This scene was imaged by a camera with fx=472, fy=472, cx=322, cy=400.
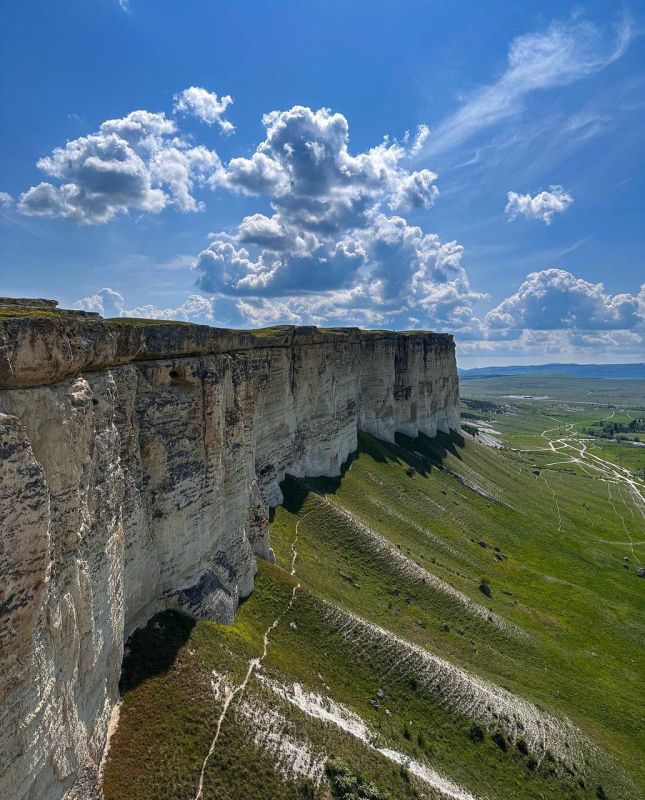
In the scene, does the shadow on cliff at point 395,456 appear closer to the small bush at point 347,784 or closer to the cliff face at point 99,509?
the cliff face at point 99,509

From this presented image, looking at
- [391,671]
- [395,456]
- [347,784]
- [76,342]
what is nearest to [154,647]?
[347,784]

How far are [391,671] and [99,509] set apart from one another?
2402 cm

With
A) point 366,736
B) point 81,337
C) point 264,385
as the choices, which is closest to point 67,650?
point 81,337

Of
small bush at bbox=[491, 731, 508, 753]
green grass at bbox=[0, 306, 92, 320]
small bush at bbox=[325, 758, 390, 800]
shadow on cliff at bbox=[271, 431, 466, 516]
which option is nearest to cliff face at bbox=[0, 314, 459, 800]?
green grass at bbox=[0, 306, 92, 320]

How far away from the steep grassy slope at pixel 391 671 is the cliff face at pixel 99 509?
8.41ft

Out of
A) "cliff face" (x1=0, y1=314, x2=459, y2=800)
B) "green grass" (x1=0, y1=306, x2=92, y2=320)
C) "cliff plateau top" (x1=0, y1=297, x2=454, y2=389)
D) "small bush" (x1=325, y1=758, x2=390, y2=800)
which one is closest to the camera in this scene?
"cliff face" (x1=0, y1=314, x2=459, y2=800)

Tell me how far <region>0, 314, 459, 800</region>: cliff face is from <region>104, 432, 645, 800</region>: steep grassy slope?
2.56m

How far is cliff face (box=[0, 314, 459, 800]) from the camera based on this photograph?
40.8 feet

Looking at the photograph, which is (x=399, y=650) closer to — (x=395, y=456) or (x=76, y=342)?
(x=76, y=342)

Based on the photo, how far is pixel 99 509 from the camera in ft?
57.5

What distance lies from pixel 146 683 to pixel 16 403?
1500 cm

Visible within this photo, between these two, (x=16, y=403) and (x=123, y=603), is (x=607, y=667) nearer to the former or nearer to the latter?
(x=123, y=603)

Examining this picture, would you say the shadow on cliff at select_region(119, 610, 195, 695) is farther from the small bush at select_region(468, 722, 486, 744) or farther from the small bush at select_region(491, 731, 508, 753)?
the small bush at select_region(491, 731, 508, 753)

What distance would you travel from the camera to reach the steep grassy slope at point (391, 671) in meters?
21.1
